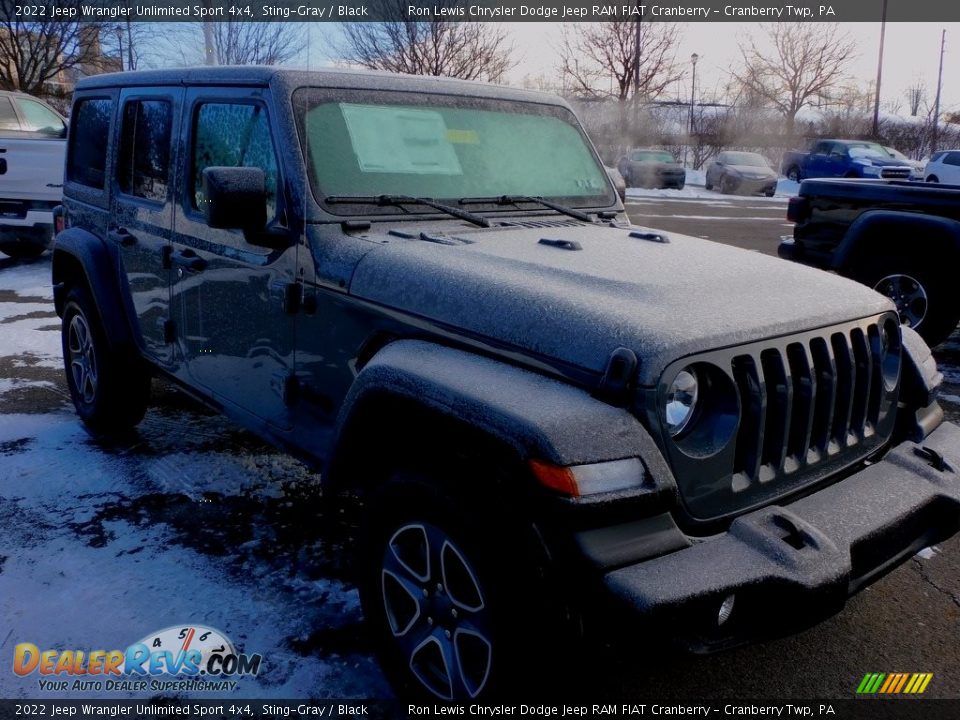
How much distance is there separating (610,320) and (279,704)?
159 centimetres

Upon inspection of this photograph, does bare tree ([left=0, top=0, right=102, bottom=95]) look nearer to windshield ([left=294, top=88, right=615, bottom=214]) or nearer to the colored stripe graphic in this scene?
windshield ([left=294, top=88, right=615, bottom=214])

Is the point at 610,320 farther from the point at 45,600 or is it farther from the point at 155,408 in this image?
the point at 155,408

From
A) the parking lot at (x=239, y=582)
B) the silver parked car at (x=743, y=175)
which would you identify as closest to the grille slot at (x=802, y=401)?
the parking lot at (x=239, y=582)

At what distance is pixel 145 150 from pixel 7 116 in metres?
8.29

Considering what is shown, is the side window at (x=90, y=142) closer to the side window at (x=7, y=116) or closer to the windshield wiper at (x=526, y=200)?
the windshield wiper at (x=526, y=200)

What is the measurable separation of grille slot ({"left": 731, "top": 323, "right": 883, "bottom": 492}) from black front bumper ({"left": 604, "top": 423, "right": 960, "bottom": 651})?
0.43 feet

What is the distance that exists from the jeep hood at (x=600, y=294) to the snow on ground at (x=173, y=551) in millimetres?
1242

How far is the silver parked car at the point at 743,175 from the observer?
27422 millimetres

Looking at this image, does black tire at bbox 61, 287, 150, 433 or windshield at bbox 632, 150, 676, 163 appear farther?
windshield at bbox 632, 150, 676, 163

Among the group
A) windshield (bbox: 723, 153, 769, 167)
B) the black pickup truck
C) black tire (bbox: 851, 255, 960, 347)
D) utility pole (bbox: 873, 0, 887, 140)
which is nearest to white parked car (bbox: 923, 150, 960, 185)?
windshield (bbox: 723, 153, 769, 167)

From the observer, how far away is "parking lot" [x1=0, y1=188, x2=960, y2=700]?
2754 millimetres

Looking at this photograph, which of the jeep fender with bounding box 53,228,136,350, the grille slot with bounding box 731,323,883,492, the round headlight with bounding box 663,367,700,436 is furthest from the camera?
the jeep fender with bounding box 53,228,136,350

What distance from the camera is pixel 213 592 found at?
317 cm

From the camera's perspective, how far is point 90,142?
15.5 ft
